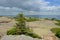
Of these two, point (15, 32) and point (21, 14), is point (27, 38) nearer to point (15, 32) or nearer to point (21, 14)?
point (15, 32)

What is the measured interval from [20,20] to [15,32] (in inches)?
170

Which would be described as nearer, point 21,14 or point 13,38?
point 13,38

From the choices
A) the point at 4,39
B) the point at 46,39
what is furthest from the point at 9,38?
the point at 46,39

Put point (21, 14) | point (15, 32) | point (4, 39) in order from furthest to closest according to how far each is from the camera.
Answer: point (21, 14)
point (15, 32)
point (4, 39)

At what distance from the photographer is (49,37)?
21391mm

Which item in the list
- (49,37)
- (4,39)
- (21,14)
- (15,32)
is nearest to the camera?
(49,37)

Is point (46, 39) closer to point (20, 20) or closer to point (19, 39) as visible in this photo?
point (19, 39)

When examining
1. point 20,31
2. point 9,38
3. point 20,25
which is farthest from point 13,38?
point 20,25

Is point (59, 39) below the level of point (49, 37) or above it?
below

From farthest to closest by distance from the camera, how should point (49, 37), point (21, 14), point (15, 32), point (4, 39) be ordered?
point (21, 14), point (15, 32), point (4, 39), point (49, 37)

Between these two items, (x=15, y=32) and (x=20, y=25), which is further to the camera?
(x=20, y=25)

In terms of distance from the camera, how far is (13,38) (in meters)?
22.7

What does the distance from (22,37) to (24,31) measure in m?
5.64

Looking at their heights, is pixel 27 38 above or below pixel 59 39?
above
